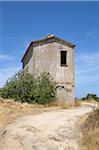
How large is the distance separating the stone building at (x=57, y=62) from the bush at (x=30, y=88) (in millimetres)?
828

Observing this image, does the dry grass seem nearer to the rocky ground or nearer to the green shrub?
the rocky ground

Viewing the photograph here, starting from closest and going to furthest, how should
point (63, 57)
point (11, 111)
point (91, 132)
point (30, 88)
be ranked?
point (91, 132) < point (11, 111) < point (30, 88) < point (63, 57)

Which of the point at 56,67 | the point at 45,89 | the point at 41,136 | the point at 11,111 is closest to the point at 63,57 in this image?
the point at 56,67

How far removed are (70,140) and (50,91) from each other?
563 inches

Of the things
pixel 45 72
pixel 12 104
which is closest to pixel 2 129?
pixel 12 104

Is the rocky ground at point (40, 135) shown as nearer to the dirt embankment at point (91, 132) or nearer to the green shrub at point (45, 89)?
the dirt embankment at point (91, 132)

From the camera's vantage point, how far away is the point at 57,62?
1058 inches

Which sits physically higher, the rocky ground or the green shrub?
the green shrub

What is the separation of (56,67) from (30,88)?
3.32 meters

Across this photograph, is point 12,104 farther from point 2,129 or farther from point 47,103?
point 2,129

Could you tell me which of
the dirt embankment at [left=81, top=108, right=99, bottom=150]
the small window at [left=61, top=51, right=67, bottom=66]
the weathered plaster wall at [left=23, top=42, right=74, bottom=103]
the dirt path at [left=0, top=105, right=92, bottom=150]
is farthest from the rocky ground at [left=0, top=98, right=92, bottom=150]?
the small window at [left=61, top=51, right=67, bottom=66]

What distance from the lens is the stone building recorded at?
26.8m

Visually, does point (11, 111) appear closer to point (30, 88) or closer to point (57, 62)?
point (30, 88)

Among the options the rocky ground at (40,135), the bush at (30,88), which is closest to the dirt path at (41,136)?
the rocky ground at (40,135)
